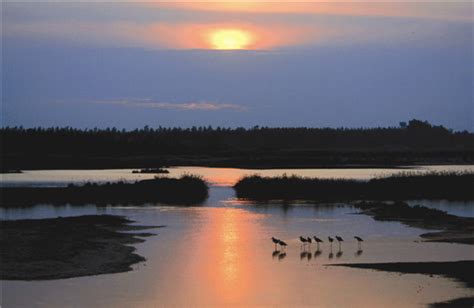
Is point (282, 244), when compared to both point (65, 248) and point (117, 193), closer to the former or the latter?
point (65, 248)

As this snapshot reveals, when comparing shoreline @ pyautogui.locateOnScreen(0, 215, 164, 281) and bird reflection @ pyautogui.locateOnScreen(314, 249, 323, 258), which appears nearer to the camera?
shoreline @ pyautogui.locateOnScreen(0, 215, 164, 281)

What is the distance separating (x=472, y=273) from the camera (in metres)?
24.4

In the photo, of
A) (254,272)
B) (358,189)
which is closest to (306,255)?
(254,272)

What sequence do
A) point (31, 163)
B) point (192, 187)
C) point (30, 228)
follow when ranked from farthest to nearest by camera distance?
point (31, 163)
point (192, 187)
point (30, 228)

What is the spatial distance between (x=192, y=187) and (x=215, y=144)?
3762 inches

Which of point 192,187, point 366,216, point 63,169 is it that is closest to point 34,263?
point 366,216

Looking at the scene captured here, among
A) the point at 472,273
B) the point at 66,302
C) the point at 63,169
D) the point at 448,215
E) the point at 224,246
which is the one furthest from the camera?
the point at 63,169

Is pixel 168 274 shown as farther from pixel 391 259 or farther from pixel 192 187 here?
pixel 192 187

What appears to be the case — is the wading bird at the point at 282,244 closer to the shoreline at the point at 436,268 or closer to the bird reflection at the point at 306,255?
the bird reflection at the point at 306,255

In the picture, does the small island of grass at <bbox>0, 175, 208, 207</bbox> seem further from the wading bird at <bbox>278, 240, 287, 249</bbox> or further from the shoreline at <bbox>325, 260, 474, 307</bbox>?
the shoreline at <bbox>325, 260, 474, 307</bbox>

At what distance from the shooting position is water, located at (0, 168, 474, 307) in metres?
21.1

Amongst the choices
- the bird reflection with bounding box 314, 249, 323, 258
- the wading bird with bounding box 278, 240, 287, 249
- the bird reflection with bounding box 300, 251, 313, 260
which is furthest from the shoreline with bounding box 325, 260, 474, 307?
the wading bird with bounding box 278, 240, 287, 249

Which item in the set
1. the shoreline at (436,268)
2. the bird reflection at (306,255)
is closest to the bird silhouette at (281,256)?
the bird reflection at (306,255)

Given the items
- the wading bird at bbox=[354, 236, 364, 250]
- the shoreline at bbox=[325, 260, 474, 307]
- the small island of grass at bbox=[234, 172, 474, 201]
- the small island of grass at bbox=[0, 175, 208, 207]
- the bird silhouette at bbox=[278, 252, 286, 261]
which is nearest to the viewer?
the shoreline at bbox=[325, 260, 474, 307]
